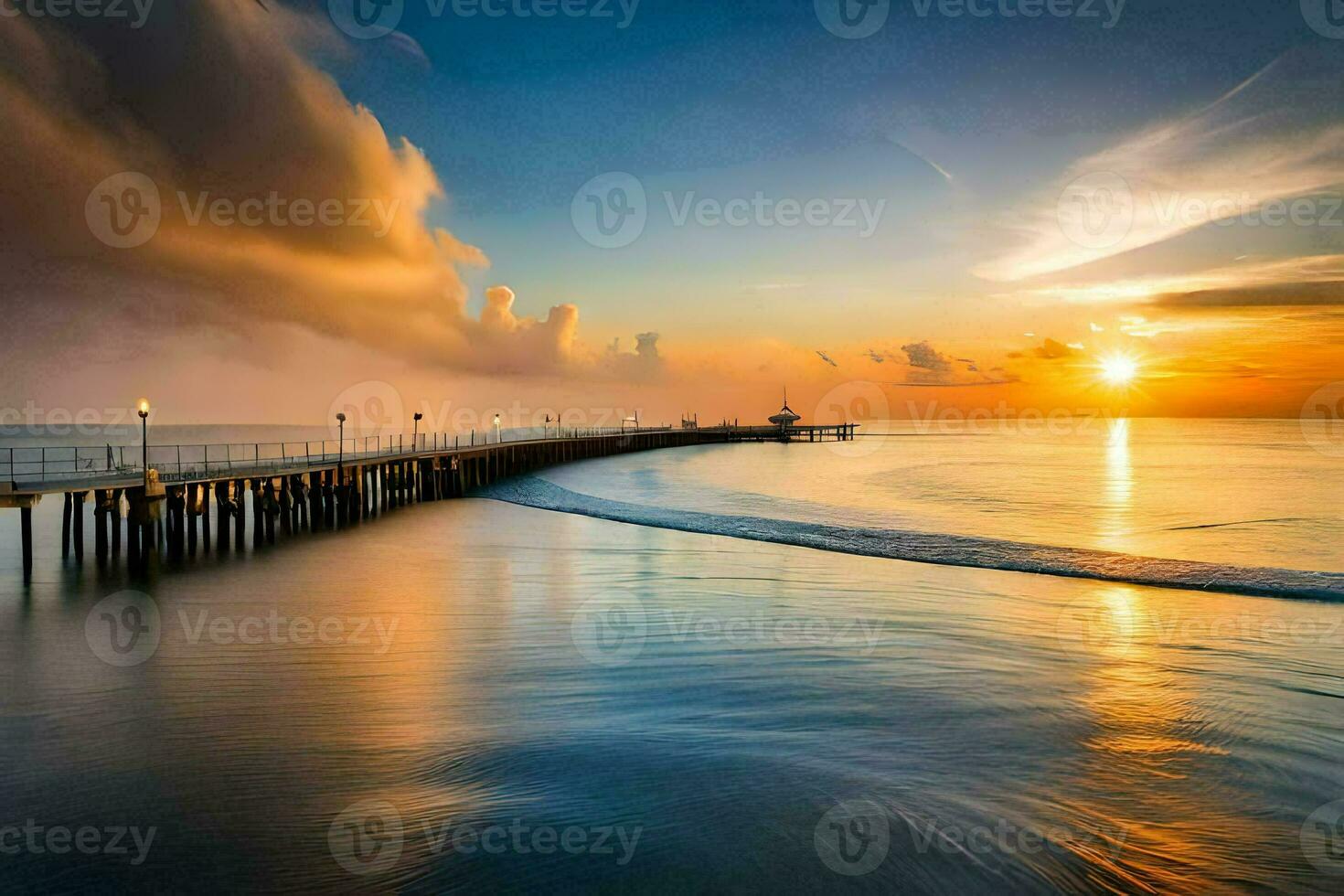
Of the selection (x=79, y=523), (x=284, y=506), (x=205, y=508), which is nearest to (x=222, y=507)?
(x=205, y=508)

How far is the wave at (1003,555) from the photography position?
593 inches

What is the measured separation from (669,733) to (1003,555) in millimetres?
14025

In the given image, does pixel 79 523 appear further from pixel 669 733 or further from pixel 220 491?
pixel 669 733

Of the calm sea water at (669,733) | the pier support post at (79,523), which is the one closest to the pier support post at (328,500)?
the pier support post at (79,523)

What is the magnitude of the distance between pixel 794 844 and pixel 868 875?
1.79 feet

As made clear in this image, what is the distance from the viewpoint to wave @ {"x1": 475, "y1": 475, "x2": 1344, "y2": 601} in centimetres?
1506

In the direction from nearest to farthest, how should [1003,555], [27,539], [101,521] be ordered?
[27,539] < [1003,555] < [101,521]

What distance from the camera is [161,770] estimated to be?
252 inches

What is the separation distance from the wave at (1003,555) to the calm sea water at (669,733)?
0.91 m

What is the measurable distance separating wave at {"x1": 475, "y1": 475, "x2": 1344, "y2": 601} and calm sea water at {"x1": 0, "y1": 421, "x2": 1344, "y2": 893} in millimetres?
907

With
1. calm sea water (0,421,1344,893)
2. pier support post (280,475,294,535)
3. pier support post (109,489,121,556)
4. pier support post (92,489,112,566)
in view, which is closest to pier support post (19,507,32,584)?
calm sea water (0,421,1344,893)

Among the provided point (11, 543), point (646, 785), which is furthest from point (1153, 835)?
point (11, 543)

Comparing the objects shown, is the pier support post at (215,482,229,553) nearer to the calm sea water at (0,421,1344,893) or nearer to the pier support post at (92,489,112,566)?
the pier support post at (92,489,112,566)

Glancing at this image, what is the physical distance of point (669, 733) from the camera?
23.7ft
